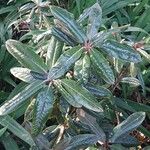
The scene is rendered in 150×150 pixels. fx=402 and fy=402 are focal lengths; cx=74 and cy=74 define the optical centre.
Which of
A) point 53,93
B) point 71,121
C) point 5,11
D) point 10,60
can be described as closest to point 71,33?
Answer: point 53,93

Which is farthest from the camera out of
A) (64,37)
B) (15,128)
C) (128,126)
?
(15,128)

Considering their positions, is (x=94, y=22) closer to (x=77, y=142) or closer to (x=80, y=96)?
(x=80, y=96)

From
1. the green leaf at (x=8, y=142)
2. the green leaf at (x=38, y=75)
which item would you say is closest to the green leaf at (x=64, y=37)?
the green leaf at (x=38, y=75)

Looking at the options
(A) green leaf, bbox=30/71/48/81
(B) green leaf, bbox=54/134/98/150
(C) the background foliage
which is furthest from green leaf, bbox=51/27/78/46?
(B) green leaf, bbox=54/134/98/150

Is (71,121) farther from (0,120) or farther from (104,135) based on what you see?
(0,120)

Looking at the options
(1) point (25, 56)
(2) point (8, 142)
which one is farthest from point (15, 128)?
(1) point (25, 56)

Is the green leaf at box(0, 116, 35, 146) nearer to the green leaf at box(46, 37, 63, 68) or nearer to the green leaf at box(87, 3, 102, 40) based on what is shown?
the green leaf at box(46, 37, 63, 68)

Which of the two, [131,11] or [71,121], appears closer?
[71,121]

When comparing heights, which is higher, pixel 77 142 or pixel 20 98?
pixel 20 98
